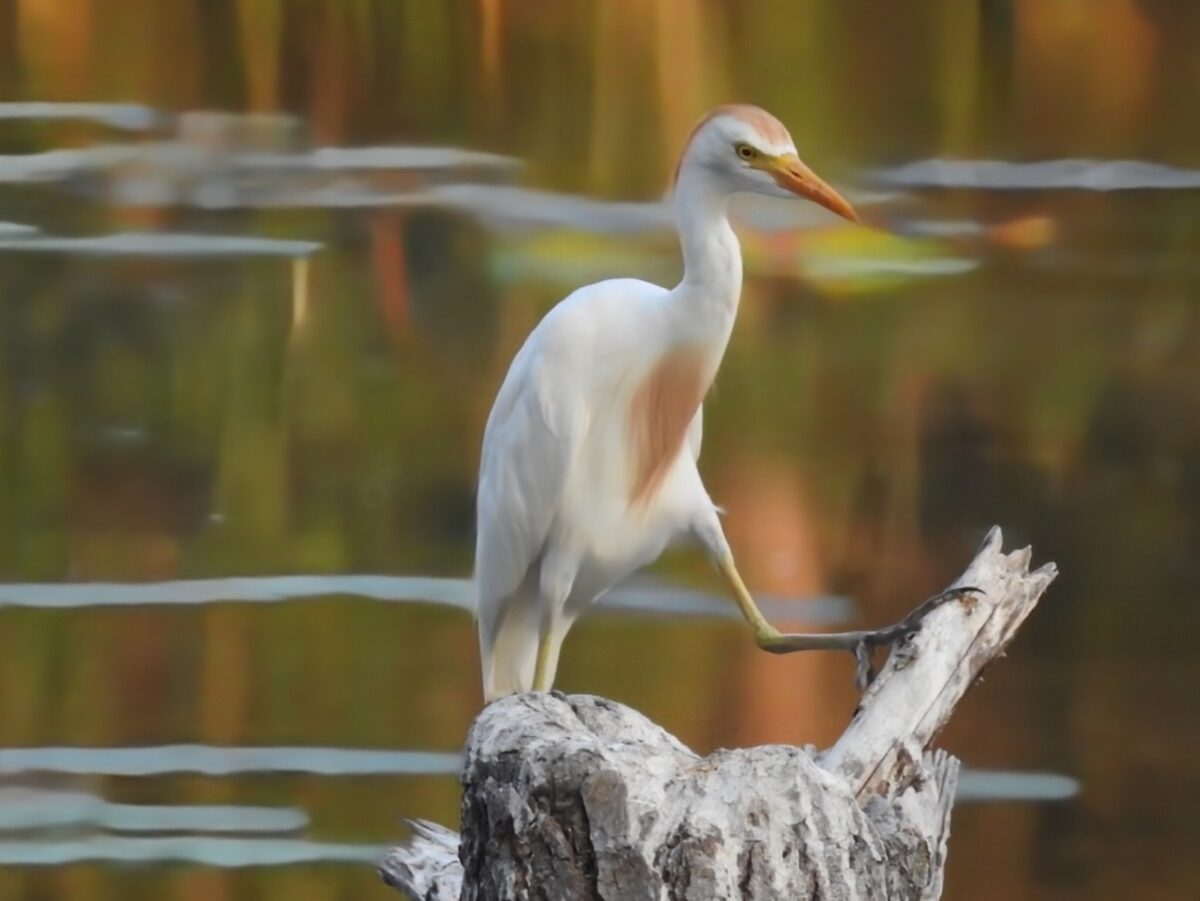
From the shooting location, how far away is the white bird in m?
1.25

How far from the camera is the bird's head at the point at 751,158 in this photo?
1.24 metres

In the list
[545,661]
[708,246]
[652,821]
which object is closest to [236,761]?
[545,661]

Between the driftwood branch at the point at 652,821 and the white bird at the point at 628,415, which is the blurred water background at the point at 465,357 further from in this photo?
the driftwood branch at the point at 652,821

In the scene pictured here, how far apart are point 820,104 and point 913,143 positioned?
0.43 ft

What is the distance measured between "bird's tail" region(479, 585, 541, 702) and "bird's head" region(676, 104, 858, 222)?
18.0 inches

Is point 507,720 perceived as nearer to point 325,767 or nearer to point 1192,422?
point 325,767

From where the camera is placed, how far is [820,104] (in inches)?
75.4

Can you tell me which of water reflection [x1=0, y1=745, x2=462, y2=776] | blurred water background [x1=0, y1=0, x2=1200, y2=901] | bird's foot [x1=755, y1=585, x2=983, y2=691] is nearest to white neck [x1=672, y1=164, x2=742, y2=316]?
bird's foot [x1=755, y1=585, x2=983, y2=691]

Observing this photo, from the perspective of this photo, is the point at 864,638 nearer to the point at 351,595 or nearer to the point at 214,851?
the point at 351,595

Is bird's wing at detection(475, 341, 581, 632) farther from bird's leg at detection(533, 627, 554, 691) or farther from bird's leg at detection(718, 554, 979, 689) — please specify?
bird's leg at detection(718, 554, 979, 689)

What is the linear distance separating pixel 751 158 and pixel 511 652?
20.8 inches

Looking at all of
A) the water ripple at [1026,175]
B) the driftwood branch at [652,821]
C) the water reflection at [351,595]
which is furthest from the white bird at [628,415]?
the water ripple at [1026,175]

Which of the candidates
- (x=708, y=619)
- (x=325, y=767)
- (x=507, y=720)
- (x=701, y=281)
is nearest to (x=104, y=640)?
(x=325, y=767)

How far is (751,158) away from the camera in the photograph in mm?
1244
